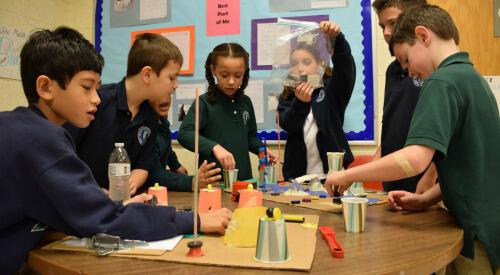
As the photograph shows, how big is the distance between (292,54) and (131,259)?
67.5 inches

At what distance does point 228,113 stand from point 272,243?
1736mm

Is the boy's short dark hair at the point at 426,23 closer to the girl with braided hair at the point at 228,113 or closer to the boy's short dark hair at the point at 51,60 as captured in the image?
the boy's short dark hair at the point at 51,60

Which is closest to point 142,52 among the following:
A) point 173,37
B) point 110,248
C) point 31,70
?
point 31,70

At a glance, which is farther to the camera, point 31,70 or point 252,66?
point 252,66

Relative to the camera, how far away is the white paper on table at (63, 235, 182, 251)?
0.95 m

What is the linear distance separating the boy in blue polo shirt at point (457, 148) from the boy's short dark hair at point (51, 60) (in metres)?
0.83

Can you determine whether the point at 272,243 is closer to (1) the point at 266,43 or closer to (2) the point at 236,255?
(2) the point at 236,255

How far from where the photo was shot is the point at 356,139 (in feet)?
9.51

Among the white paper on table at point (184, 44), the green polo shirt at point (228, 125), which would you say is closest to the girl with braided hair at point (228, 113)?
the green polo shirt at point (228, 125)

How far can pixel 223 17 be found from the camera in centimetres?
324

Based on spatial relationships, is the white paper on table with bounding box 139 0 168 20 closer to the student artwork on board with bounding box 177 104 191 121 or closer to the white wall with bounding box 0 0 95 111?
the white wall with bounding box 0 0 95 111

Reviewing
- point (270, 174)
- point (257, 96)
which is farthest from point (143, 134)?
point (257, 96)

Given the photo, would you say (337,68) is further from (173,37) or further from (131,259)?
(131,259)

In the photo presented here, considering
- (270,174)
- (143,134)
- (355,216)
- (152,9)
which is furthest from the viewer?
(152,9)
